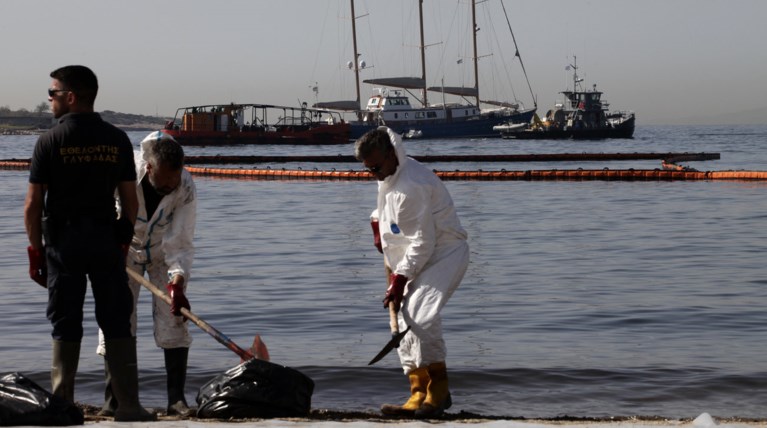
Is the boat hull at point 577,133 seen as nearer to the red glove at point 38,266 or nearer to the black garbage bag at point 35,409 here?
the red glove at point 38,266

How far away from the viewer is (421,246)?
562 cm

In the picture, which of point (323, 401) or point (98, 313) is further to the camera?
point (323, 401)

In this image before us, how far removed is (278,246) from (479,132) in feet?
238

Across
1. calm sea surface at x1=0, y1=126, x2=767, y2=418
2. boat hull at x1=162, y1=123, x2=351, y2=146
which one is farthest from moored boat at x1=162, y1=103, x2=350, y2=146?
calm sea surface at x1=0, y1=126, x2=767, y2=418

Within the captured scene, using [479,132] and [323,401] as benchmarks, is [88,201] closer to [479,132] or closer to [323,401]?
[323,401]

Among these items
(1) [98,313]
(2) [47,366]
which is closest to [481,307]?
(2) [47,366]

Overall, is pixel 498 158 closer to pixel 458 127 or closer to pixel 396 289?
pixel 396 289

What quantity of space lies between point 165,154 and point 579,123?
78.9 meters

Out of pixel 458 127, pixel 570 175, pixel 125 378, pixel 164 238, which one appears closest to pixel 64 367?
pixel 125 378

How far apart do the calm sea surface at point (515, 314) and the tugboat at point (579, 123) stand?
63.0 metres

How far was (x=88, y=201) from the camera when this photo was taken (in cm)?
507

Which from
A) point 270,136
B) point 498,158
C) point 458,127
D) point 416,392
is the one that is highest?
point 416,392

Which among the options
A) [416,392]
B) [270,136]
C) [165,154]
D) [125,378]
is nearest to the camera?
[125,378]

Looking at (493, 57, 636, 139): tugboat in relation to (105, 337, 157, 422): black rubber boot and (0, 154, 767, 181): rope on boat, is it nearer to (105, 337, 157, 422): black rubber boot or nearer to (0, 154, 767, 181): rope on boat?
(0, 154, 767, 181): rope on boat
